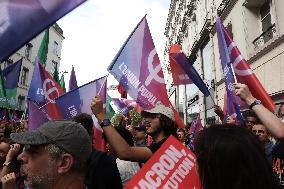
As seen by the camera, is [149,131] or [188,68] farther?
[188,68]

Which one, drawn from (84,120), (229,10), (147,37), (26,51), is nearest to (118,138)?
(84,120)

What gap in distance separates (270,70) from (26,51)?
25773 millimetres

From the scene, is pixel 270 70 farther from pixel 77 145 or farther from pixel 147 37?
pixel 77 145

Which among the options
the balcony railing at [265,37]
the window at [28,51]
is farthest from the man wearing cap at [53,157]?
the window at [28,51]

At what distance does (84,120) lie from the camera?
353 cm

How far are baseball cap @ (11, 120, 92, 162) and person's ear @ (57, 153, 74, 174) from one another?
1.1 inches

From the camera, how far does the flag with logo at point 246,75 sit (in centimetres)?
415

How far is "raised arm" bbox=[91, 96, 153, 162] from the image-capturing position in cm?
291

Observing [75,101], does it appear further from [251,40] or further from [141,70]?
[251,40]

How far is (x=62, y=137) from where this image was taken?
2.08 metres

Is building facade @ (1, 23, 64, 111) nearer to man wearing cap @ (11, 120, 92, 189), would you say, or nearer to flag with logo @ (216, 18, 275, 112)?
flag with logo @ (216, 18, 275, 112)

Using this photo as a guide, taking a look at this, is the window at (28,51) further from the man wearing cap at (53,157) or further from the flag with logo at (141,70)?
the man wearing cap at (53,157)

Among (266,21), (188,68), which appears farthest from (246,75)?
(266,21)

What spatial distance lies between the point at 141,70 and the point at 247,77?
1.35 meters
